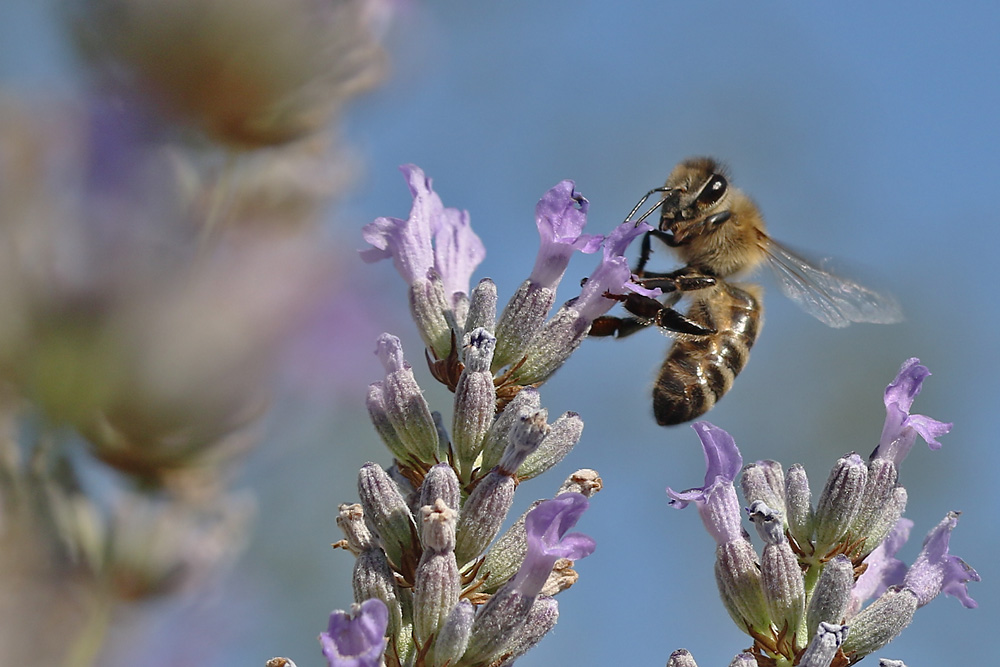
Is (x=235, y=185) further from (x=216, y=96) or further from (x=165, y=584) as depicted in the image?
(x=165, y=584)

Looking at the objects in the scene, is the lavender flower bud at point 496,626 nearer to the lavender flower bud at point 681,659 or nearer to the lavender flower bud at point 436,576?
the lavender flower bud at point 436,576

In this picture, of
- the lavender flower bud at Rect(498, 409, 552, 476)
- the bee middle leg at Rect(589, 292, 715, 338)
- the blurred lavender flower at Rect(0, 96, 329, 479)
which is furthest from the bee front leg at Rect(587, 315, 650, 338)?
the blurred lavender flower at Rect(0, 96, 329, 479)

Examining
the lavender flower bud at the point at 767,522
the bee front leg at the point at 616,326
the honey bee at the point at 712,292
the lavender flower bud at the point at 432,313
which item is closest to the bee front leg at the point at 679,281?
the honey bee at the point at 712,292

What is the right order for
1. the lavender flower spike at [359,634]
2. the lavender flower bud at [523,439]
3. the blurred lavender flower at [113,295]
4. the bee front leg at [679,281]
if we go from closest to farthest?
the blurred lavender flower at [113,295], the lavender flower spike at [359,634], the lavender flower bud at [523,439], the bee front leg at [679,281]

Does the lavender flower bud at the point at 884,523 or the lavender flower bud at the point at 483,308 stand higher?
the lavender flower bud at the point at 483,308

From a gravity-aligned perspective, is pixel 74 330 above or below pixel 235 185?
below

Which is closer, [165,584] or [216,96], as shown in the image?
[216,96]

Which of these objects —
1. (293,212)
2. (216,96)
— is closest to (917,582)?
(293,212)
